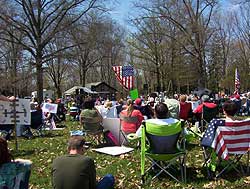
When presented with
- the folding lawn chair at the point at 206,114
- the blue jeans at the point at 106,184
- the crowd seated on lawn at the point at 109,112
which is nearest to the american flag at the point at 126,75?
the crowd seated on lawn at the point at 109,112

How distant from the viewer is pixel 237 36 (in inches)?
1901

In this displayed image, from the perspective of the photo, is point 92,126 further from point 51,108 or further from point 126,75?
point 126,75

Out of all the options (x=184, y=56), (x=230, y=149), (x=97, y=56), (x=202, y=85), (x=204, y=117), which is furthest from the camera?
(x=97, y=56)

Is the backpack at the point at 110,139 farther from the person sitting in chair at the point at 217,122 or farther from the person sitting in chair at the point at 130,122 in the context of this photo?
the person sitting in chair at the point at 217,122

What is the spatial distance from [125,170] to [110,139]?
3134 millimetres

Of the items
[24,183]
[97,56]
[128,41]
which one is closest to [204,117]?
[24,183]

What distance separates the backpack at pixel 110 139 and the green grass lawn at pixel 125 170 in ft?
2.94

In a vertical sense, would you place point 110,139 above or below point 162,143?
below

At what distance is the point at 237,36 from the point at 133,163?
144 feet

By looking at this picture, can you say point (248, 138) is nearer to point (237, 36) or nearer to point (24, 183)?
point (24, 183)

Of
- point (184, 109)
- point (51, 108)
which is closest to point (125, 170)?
point (184, 109)

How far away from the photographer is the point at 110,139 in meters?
10.4

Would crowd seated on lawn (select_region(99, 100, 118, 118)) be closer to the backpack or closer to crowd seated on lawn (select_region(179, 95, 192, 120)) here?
crowd seated on lawn (select_region(179, 95, 192, 120))

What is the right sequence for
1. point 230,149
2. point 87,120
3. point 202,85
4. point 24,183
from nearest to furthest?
1. point 24,183
2. point 230,149
3. point 87,120
4. point 202,85
